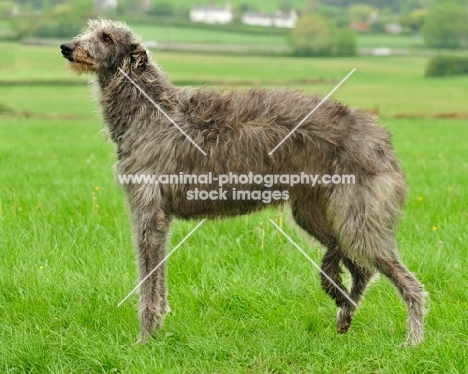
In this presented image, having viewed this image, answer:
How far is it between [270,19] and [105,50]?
41.9 meters

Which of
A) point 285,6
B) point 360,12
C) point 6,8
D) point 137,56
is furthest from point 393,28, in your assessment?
point 137,56

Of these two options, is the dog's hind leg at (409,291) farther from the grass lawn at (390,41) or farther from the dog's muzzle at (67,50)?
the grass lawn at (390,41)

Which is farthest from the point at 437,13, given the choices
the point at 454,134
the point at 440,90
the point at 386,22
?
the point at 454,134

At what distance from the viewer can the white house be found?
4453cm

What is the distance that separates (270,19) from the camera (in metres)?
46.3

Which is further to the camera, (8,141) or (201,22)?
(201,22)

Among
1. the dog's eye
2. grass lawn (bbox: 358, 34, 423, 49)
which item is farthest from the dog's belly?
grass lawn (bbox: 358, 34, 423, 49)

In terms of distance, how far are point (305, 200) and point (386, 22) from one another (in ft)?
136

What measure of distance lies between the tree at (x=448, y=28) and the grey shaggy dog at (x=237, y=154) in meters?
37.9

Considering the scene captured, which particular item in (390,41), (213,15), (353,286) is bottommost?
(390,41)

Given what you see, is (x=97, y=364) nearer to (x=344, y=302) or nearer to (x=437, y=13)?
(x=344, y=302)

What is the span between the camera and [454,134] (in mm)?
20188

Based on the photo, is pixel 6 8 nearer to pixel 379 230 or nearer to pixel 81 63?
pixel 81 63

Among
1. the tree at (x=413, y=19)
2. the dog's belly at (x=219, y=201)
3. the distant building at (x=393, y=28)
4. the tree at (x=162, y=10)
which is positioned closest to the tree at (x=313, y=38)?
the distant building at (x=393, y=28)
